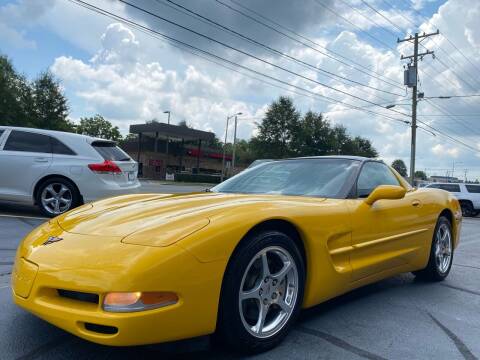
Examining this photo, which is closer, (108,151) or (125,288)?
(125,288)

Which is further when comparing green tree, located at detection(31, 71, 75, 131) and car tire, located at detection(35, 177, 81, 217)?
green tree, located at detection(31, 71, 75, 131)

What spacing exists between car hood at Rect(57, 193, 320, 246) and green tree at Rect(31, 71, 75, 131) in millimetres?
33119

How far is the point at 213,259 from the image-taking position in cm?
224

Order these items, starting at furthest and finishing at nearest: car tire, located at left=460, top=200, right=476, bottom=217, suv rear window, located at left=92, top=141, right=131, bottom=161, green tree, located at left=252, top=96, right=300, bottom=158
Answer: green tree, located at left=252, top=96, right=300, bottom=158 → car tire, located at left=460, top=200, right=476, bottom=217 → suv rear window, located at left=92, top=141, right=131, bottom=161

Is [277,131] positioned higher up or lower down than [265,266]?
higher up

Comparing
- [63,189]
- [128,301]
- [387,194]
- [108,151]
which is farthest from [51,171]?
[128,301]

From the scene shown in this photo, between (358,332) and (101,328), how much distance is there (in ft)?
5.60

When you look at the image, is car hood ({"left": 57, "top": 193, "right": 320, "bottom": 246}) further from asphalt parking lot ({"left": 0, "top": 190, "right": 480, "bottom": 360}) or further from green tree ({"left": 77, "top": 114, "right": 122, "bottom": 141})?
green tree ({"left": 77, "top": 114, "right": 122, "bottom": 141})

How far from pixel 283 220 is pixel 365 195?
1.23m

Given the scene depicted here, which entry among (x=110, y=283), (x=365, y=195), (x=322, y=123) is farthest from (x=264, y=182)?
(x=322, y=123)

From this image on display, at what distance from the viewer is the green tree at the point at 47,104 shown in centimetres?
3341

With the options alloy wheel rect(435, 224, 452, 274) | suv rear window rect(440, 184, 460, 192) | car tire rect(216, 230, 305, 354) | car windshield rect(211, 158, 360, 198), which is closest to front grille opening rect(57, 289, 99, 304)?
car tire rect(216, 230, 305, 354)

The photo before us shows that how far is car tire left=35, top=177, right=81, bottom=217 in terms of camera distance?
7152mm

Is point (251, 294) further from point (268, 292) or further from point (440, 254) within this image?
point (440, 254)
